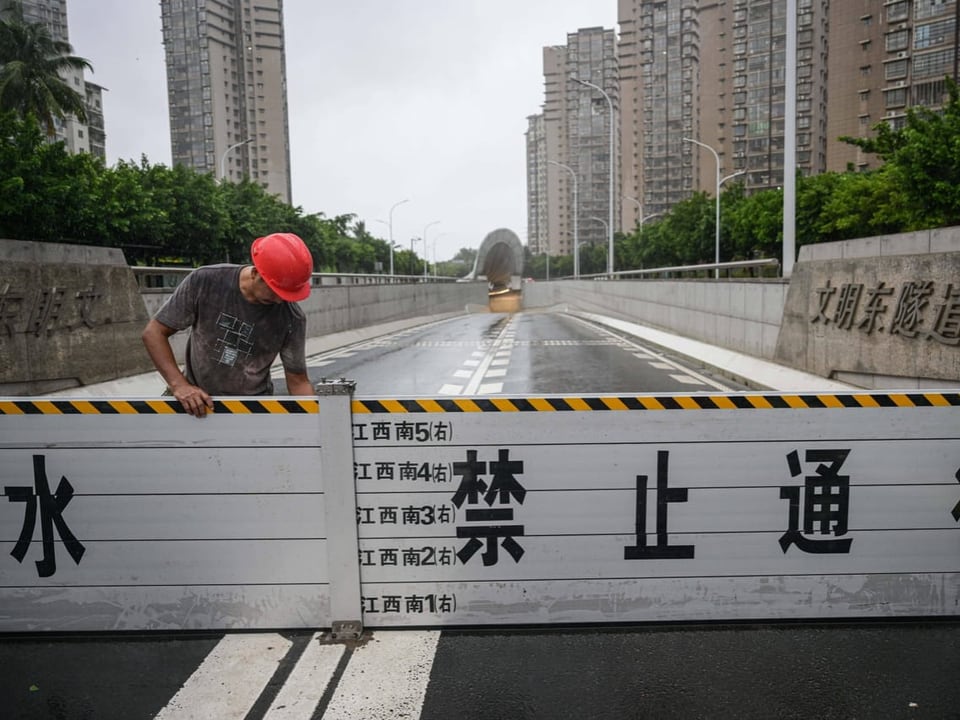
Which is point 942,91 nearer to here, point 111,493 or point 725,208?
point 725,208

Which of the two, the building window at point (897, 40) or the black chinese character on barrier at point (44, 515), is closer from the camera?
the black chinese character on barrier at point (44, 515)

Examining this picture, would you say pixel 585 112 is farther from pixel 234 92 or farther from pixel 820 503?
pixel 820 503

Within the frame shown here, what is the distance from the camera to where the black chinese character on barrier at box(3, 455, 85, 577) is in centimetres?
406

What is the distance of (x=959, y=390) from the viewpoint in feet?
13.3

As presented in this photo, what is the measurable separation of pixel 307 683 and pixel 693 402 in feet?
7.09

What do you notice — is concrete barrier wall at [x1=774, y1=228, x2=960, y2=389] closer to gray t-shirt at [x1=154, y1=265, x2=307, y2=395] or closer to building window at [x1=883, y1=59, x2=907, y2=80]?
gray t-shirt at [x1=154, y1=265, x2=307, y2=395]

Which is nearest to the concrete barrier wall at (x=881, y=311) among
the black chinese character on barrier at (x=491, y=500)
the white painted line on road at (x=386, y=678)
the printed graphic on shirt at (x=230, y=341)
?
the black chinese character on barrier at (x=491, y=500)

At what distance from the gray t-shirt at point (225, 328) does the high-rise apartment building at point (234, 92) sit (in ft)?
371

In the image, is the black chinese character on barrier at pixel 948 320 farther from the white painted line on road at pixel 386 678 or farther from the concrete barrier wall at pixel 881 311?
the white painted line on road at pixel 386 678

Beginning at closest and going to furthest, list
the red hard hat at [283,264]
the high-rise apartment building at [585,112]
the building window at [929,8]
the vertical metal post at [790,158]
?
the red hard hat at [283,264] < the vertical metal post at [790,158] < the building window at [929,8] < the high-rise apartment building at [585,112]

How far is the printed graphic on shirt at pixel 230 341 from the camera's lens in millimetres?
4539

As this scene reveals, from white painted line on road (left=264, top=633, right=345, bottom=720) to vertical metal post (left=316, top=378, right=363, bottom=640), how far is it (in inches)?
5.9

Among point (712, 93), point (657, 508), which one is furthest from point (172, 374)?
point (712, 93)

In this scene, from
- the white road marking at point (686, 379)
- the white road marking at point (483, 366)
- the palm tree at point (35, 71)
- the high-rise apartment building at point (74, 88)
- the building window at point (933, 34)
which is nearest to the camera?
the white road marking at point (483, 366)
